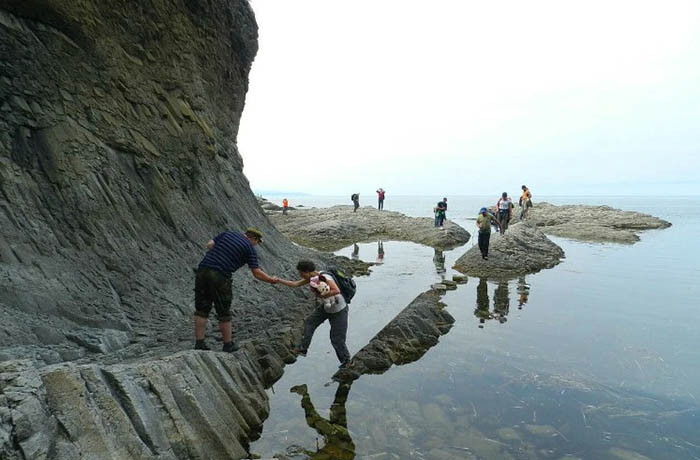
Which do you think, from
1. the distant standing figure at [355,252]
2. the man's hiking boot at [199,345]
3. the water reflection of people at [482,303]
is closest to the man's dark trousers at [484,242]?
the water reflection of people at [482,303]

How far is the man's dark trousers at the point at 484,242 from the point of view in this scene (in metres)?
19.6

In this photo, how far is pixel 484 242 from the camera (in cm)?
1978

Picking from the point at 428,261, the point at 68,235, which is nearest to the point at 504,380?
the point at 68,235

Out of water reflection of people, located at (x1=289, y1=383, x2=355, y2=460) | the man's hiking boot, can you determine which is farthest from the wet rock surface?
the man's hiking boot

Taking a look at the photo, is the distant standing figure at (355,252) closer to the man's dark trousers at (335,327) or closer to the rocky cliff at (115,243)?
the rocky cliff at (115,243)

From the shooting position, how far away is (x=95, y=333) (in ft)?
23.0

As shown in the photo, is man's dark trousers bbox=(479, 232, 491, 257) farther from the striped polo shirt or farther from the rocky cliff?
the striped polo shirt

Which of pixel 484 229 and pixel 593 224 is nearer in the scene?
pixel 484 229

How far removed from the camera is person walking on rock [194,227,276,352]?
731 centimetres

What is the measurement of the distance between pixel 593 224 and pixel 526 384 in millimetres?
40589

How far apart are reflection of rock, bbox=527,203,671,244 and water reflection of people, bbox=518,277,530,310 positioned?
1825 centimetres

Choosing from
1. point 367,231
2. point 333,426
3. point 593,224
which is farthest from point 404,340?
point 593,224

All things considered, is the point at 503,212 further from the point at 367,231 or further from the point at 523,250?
the point at 367,231

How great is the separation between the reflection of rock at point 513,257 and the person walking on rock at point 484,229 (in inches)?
17.4
